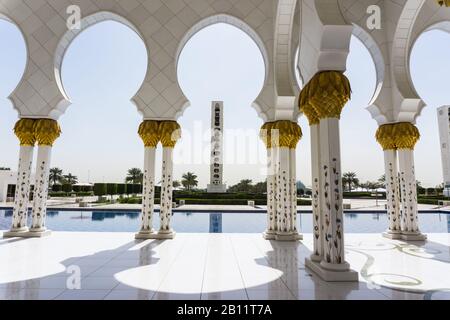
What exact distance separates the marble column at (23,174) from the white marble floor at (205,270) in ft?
2.44

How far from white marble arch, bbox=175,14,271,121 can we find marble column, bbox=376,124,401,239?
10.2ft

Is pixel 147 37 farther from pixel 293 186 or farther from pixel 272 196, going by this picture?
pixel 293 186

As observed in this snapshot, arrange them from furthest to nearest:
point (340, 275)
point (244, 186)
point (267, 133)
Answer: point (244, 186) → point (267, 133) → point (340, 275)

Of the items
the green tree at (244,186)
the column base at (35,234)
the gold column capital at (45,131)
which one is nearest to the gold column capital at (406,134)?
the gold column capital at (45,131)

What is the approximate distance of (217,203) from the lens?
20.4 meters

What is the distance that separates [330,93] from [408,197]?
462 centimetres

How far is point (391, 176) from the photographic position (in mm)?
7055

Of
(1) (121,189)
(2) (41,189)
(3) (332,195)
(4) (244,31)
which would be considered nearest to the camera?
(3) (332,195)

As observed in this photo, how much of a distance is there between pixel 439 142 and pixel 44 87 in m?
47.0

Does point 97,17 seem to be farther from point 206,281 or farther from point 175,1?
point 206,281

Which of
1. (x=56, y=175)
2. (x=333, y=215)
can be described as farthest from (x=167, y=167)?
(x=56, y=175)

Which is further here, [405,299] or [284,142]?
[284,142]

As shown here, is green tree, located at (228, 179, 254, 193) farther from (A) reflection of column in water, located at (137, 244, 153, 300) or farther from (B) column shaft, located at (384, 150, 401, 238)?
(A) reflection of column in water, located at (137, 244, 153, 300)
